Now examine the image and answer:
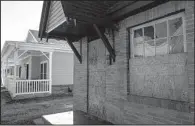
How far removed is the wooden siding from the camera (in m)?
→ 4.43

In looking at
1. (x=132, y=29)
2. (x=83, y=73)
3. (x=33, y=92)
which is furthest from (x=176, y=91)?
(x=33, y=92)

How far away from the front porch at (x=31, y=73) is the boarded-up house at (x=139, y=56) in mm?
7100

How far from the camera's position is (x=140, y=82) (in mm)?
3941

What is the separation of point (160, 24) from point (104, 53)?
2.14 m

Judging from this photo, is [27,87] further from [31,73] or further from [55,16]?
[55,16]

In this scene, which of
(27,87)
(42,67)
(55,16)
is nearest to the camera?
(55,16)

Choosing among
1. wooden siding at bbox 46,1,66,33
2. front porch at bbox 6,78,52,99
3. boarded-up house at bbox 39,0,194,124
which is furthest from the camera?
front porch at bbox 6,78,52,99

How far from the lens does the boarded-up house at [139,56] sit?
3066 millimetres

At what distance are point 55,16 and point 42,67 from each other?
38.8 feet

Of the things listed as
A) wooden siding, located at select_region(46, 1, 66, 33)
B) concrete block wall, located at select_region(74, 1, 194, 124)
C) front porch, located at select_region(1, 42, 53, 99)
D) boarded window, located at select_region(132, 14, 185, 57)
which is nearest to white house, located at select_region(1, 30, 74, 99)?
front porch, located at select_region(1, 42, 53, 99)

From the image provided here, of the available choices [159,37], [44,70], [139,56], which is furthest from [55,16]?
[44,70]

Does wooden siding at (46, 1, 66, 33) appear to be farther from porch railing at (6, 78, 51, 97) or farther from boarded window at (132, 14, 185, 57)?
porch railing at (6, 78, 51, 97)

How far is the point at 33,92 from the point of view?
11.6 meters

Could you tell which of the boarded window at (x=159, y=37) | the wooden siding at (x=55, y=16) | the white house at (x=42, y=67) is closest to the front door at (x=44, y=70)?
the white house at (x=42, y=67)
